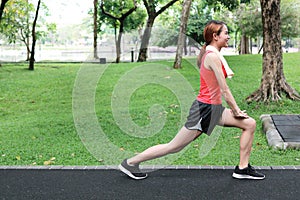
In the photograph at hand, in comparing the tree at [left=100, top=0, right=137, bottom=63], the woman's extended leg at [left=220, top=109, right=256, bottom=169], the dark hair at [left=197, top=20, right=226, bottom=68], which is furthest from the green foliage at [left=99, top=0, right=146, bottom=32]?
the woman's extended leg at [left=220, top=109, right=256, bottom=169]

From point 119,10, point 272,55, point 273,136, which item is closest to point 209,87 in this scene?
point 273,136

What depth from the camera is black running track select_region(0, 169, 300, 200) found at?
452cm

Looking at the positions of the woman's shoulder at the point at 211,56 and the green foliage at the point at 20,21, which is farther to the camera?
the green foliage at the point at 20,21

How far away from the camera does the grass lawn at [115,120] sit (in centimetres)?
641

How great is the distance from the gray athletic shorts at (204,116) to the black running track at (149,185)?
656 millimetres

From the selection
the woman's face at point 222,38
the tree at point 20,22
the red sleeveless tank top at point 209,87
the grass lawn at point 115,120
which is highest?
the tree at point 20,22

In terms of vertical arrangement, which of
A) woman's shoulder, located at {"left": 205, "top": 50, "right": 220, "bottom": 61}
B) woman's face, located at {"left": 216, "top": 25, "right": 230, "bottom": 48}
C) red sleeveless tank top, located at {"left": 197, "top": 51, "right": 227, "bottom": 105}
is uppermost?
woman's face, located at {"left": 216, "top": 25, "right": 230, "bottom": 48}

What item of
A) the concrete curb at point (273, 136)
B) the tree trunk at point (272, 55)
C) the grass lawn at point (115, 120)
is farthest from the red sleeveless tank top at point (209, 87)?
the tree trunk at point (272, 55)

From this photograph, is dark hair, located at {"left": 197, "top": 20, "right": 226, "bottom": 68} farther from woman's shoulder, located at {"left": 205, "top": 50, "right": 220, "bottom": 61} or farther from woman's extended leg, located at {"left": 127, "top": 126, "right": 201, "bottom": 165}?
woman's extended leg, located at {"left": 127, "top": 126, "right": 201, "bottom": 165}

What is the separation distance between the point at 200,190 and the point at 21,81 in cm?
1235

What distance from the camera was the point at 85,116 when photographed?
929 centimetres

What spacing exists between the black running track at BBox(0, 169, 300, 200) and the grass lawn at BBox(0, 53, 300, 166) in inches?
29.1

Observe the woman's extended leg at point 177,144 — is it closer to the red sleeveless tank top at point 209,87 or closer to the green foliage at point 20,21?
the red sleeveless tank top at point 209,87

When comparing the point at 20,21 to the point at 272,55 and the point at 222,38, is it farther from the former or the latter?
the point at 222,38
